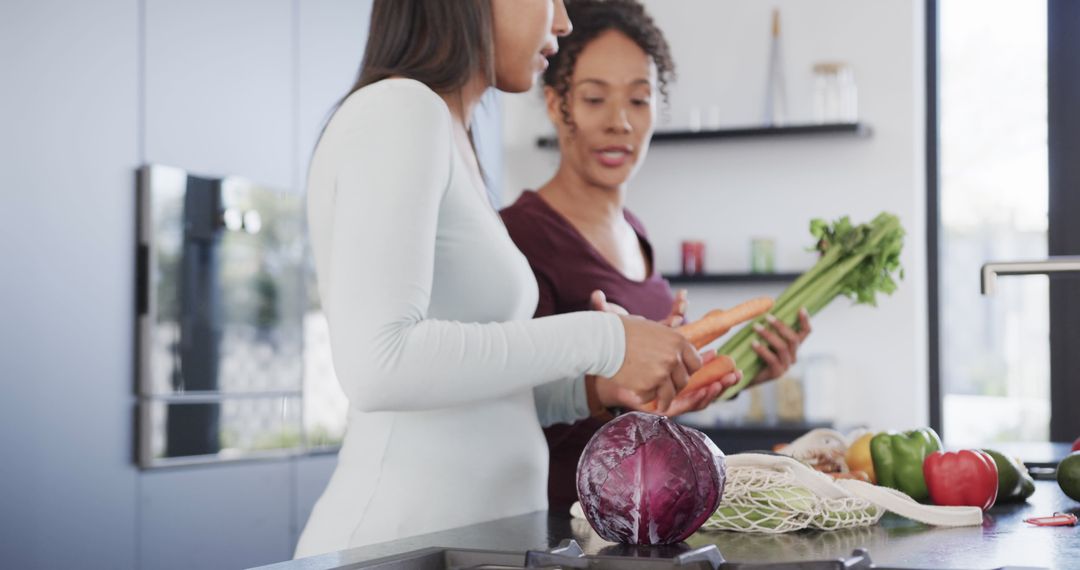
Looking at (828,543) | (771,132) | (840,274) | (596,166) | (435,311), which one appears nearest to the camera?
(828,543)

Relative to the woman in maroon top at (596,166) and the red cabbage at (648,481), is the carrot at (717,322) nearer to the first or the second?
the woman in maroon top at (596,166)

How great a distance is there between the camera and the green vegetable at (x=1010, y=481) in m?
1.58

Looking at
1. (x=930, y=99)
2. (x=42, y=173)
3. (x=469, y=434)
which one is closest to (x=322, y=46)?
(x=42, y=173)

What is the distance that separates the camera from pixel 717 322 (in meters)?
1.88

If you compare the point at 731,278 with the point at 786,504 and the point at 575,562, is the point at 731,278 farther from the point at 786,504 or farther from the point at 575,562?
the point at 575,562

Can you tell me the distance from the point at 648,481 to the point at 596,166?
1.24 meters

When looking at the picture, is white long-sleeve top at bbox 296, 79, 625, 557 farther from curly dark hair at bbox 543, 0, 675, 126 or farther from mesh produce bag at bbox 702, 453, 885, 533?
curly dark hair at bbox 543, 0, 675, 126

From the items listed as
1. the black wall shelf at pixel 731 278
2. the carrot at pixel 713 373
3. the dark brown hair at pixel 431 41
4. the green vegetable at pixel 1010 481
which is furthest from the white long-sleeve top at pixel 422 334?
the black wall shelf at pixel 731 278

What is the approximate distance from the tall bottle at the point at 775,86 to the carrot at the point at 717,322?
2.64 m

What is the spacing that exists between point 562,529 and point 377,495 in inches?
8.3

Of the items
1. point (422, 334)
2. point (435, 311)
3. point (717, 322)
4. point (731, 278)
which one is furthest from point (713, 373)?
point (731, 278)

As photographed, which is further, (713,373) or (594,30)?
(594,30)

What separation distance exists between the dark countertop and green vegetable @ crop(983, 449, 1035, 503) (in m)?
0.21

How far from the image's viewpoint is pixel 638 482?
1039mm
